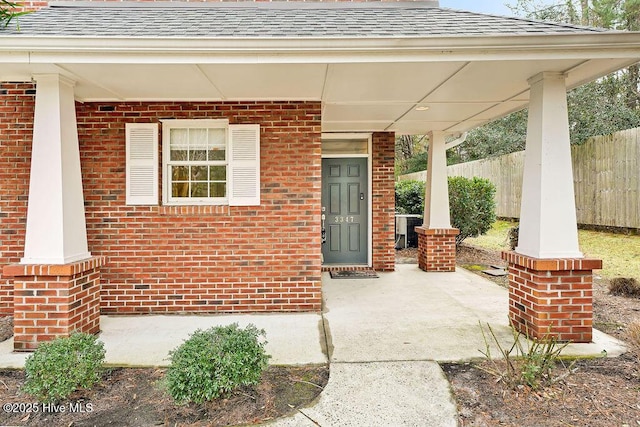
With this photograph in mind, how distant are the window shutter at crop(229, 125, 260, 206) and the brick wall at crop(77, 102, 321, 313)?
10 centimetres

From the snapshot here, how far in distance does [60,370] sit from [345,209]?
17.6 feet

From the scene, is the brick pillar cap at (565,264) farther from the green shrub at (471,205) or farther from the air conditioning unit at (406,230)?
the air conditioning unit at (406,230)

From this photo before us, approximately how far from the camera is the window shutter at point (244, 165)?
15.5 feet

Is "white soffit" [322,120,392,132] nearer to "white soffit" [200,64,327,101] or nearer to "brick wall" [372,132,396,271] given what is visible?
"brick wall" [372,132,396,271]

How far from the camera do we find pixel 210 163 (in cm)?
485

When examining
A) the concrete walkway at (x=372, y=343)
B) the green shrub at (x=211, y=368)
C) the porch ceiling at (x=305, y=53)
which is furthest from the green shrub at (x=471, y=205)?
the green shrub at (x=211, y=368)

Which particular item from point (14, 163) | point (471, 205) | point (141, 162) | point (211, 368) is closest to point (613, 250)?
point (471, 205)

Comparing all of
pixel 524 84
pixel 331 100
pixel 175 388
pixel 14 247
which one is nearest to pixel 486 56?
pixel 524 84

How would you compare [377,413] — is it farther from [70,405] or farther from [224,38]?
[224,38]

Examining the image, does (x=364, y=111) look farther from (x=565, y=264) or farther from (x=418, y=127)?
(x=565, y=264)

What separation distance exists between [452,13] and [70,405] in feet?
17.6

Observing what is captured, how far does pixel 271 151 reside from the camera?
4.79m

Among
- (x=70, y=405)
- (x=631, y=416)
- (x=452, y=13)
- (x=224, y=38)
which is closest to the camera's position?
(x=631, y=416)

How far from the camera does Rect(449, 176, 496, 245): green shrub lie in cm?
956
